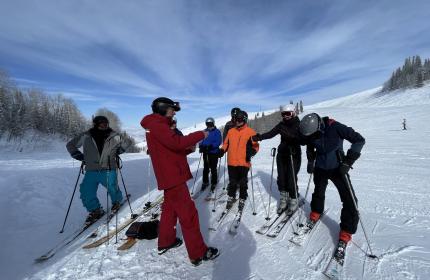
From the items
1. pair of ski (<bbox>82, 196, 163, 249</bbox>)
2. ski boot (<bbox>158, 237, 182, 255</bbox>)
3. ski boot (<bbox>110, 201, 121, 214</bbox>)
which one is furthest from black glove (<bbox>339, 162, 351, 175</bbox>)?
ski boot (<bbox>110, 201, 121, 214</bbox>)

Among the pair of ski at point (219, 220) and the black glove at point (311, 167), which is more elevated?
the black glove at point (311, 167)

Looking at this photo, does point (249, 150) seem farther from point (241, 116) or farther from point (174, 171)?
point (174, 171)

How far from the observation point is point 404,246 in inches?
154

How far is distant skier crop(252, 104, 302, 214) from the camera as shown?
17.1 feet

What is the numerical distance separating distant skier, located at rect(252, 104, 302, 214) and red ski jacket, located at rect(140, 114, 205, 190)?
223 cm

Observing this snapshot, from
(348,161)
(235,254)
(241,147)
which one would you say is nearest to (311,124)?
(348,161)

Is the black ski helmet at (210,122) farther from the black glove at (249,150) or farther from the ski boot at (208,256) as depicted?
the ski boot at (208,256)

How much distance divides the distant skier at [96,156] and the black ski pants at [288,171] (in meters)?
4.00

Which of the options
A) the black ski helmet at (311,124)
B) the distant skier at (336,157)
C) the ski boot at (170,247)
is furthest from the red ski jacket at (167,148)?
the distant skier at (336,157)

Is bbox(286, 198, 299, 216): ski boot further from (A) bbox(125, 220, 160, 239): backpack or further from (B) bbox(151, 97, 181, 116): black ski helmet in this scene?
(B) bbox(151, 97, 181, 116): black ski helmet

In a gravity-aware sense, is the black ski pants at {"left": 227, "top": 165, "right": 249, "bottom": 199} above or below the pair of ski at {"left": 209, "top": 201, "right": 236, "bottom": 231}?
above

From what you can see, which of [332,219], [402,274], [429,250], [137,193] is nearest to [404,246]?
[429,250]

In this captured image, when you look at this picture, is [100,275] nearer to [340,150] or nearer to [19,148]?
[340,150]

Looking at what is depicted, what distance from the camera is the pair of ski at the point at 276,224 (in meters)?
Result: 4.70
